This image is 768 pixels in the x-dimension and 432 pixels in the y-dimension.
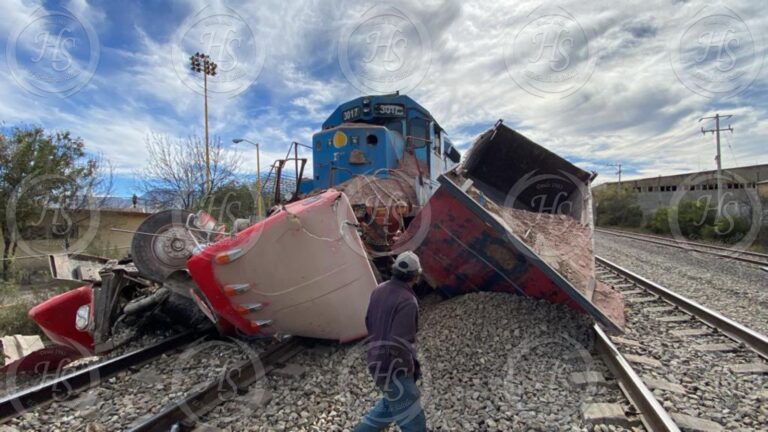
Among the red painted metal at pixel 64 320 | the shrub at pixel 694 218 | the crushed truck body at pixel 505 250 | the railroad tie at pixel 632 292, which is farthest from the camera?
the shrub at pixel 694 218

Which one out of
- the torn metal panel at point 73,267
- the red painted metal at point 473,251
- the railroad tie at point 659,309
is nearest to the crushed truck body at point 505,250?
the red painted metal at point 473,251

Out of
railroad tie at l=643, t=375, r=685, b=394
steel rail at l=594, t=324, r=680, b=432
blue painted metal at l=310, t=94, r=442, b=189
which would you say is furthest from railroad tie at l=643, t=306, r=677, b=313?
blue painted metal at l=310, t=94, r=442, b=189

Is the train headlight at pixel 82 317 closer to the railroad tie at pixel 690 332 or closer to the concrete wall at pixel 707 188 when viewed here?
the railroad tie at pixel 690 332

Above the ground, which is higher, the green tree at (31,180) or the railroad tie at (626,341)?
the green tree at (31,180)

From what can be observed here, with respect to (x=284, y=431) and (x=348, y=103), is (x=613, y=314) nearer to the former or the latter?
(x=284, y=431)

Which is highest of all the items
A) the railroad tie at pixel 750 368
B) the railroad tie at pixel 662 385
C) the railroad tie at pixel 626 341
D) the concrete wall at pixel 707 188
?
the concrete wall at pixel 707 188

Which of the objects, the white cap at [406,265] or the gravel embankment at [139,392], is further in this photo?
the gravel embankment at [139,392]

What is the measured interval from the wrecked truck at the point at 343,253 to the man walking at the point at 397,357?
123 centimetres

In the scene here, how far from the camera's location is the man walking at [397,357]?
2.61 metres

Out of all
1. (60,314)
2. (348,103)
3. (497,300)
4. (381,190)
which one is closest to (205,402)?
(60,314)

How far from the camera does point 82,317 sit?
4.80 m

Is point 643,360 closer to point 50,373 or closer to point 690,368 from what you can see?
point 690,368

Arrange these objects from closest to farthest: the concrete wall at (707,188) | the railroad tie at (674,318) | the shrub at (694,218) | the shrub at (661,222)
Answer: the railroad tie at (674,318), the concrete wall at (707,188), the shrub at (694,218), the shrub at (661,222)

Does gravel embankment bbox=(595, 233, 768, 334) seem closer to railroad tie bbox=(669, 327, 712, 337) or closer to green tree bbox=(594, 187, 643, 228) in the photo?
railroad tie bbox=(669, 327, 712, 337)
